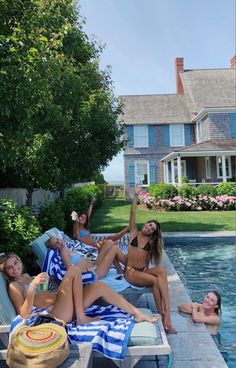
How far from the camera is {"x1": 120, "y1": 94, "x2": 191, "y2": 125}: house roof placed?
32594 millimetres

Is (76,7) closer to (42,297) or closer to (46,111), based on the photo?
(46,111)

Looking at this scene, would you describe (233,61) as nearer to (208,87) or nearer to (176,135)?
(208,87)

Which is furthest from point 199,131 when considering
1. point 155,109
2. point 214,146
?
point 214,146

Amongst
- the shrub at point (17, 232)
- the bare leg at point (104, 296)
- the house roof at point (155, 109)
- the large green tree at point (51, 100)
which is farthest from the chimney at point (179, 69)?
the bare leg at point (104, 296)

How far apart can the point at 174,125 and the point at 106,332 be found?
98.9 ft

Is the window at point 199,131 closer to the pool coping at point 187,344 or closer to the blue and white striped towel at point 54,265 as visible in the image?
the pool coping at point 187,344

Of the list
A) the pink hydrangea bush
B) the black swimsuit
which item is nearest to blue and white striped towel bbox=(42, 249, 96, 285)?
the black swimsuit

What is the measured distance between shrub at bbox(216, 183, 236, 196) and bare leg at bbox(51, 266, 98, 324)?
65.2 ft

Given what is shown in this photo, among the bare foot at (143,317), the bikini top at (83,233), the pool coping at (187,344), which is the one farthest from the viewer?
the bikini top at (83,233)

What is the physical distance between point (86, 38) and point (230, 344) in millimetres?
10504

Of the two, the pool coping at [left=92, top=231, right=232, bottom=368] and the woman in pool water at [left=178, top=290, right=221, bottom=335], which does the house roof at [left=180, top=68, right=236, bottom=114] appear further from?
the woman in pool water at [left=178, top=290, right=221, bottom=335]

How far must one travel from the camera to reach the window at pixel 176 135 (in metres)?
32.6

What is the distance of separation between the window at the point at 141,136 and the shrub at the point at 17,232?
85.6 ft

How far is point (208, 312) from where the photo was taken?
4934 millimetres
